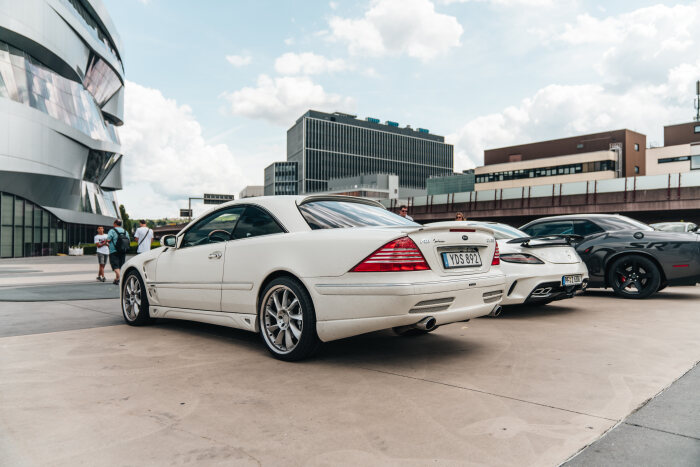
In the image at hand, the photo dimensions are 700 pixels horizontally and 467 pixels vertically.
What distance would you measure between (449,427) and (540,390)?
3.26 ft

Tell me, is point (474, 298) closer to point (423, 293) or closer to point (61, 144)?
point (423, 293)

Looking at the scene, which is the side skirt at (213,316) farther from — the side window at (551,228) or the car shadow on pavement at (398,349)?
the side window at (551,228)

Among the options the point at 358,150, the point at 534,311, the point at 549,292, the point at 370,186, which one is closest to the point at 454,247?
the point at 549,292

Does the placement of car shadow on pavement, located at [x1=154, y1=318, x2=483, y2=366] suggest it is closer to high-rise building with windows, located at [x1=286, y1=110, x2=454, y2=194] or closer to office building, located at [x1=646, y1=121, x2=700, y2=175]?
office building, located at [x1=646, y1=121, x2=700, y2=175]

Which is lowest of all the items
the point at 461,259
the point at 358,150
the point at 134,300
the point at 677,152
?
the point at 134,300

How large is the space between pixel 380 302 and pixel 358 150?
138m

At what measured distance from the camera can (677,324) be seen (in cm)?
589

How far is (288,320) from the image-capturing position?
4.15 m

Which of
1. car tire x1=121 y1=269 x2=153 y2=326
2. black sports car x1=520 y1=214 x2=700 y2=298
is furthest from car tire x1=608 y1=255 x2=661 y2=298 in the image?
car tire x1=121 y1=269 x2=153 y2=326

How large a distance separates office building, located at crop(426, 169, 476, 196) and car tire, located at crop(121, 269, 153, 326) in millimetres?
98723

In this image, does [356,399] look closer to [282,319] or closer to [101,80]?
[282,319]

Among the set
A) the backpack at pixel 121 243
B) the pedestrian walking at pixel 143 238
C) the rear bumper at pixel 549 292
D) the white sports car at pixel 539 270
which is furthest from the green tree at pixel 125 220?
the rear bumper at pixel 549 292

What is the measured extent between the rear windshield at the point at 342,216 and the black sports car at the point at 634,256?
5255 millimetres

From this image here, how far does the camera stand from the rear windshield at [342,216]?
4.27m
